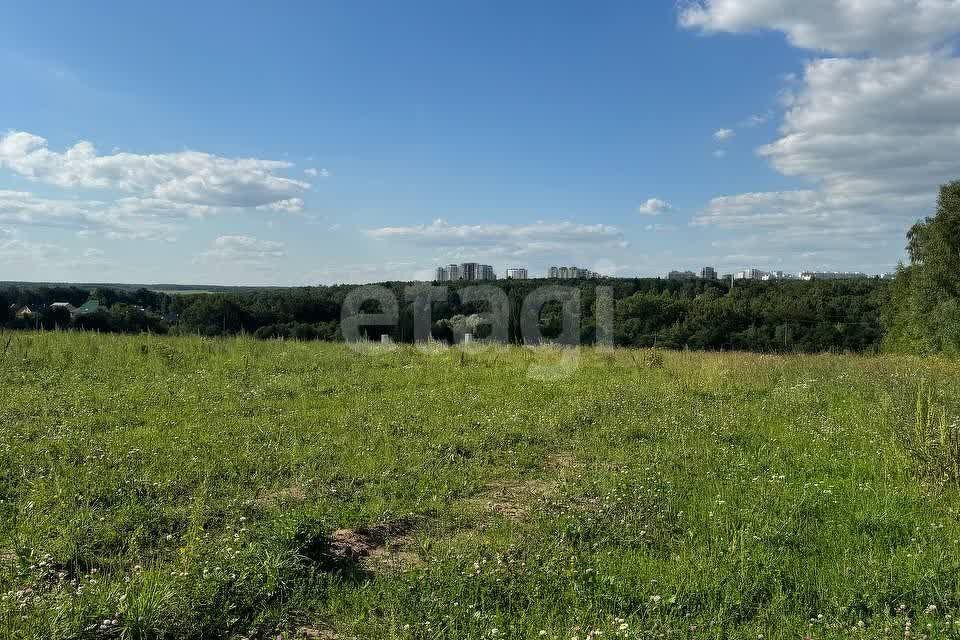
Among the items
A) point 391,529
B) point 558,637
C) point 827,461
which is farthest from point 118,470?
point 827,461

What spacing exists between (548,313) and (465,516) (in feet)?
74.7

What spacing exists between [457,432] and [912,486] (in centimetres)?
561

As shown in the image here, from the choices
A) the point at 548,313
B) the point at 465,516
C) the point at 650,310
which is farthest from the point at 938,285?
the point at 465,516

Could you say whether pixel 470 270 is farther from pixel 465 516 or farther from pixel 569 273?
pixel 465 516

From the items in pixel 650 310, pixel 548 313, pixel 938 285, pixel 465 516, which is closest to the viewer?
pixel 465 516

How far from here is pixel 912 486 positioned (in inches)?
238

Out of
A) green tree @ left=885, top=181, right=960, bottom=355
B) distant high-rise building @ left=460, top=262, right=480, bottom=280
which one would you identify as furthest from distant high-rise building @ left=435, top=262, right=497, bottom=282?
green tree @ left=885, top=181, right=960, bottom=355

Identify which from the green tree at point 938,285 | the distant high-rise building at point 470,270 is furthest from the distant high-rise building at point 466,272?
the green tree at point 938,285

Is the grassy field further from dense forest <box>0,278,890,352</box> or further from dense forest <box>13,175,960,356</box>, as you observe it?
dense forest <box>13,175,960,356</box>

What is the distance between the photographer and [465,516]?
218 inches

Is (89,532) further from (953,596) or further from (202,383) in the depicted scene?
(202,383)

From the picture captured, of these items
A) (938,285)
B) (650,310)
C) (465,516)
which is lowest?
(465,516)

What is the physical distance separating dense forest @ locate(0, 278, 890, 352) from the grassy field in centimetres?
1109

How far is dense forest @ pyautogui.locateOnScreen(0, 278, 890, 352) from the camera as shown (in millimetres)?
21719
